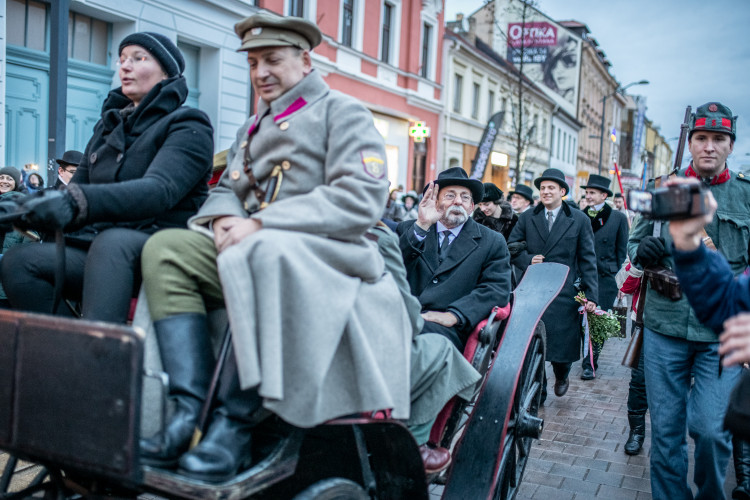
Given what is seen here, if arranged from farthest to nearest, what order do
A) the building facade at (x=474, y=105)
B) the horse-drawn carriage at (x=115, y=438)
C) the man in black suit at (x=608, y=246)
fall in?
1. the building facade at (x=474, y=105)
2. the man in black suit at (x=608, y=246)
3. the horse-drawn carriage at (x=115, y=438)

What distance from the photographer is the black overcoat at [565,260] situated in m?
6.48

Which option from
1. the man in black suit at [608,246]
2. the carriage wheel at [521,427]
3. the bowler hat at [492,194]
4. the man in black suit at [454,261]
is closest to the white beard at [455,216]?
the man in black suit at [454,261]

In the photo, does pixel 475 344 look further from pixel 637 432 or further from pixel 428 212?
pixel 637 432

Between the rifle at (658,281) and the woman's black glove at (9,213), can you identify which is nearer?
the woman's black glove at (9,213)

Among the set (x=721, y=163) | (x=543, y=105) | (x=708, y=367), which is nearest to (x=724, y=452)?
(x=708, y=367)

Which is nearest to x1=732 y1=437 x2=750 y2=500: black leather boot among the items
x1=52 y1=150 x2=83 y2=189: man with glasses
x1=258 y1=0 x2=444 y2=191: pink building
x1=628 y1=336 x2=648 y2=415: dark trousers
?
x1=628 y1=336 x2=648 y2=415: dark trousers

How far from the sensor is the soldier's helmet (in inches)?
140

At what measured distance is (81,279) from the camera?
2.40m

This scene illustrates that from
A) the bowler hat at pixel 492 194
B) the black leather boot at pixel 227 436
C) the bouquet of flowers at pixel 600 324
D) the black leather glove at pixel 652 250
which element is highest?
the bowler hat at pixel 492 194

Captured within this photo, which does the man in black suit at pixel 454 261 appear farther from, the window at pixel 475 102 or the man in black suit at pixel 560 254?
→ the window at pixel 475 102

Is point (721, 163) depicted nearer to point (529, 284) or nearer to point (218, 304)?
point (529, 284)

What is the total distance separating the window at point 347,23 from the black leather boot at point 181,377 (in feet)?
62.4

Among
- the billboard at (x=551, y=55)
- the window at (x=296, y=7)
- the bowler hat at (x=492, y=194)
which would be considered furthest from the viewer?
the billboard at (x=551, y=55)

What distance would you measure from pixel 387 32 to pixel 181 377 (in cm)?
2207
